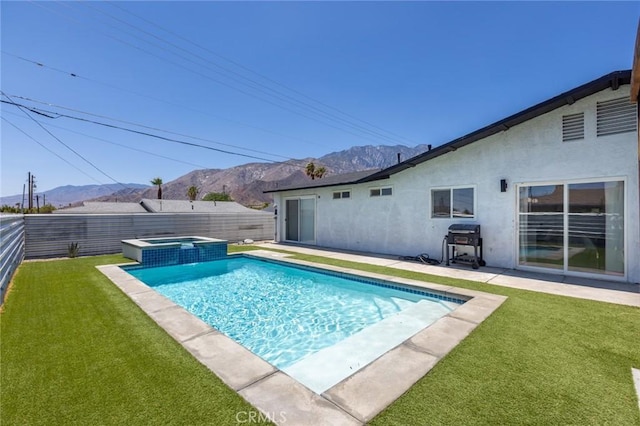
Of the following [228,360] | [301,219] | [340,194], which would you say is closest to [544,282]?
[228,360]

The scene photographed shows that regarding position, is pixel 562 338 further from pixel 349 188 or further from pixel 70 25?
pixel 70 25

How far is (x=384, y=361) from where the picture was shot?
113 inches

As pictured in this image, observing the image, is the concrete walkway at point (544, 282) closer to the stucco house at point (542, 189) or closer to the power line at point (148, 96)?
the stucco house at point (542, 189)

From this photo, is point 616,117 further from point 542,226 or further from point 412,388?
point 412,388

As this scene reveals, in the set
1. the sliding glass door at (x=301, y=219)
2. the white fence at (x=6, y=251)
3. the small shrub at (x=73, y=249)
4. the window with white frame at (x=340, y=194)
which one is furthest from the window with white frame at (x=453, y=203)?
the small shrub at (x=73, y=249)

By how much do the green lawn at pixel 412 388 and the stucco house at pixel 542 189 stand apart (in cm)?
281

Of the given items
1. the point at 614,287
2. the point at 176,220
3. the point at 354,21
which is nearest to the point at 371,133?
the point at 354,21

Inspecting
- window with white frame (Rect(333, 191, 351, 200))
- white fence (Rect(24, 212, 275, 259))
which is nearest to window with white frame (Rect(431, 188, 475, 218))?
window with white frame (Rect(333, 191, 351, 200))

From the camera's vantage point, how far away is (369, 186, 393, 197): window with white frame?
10.4 m

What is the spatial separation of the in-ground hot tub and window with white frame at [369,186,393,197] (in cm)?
Result: 602

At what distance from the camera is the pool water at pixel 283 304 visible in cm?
445

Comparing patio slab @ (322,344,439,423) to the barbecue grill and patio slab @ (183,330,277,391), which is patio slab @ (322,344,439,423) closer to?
patio slab @ (183,330,277,391)

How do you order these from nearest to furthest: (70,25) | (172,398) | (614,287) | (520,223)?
1. (172,398)
2. (614,287)
3. (520,223)
4. (70,25)

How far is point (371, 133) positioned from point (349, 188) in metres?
20.3
